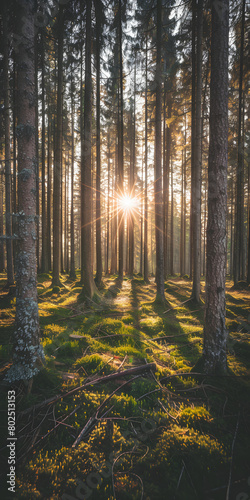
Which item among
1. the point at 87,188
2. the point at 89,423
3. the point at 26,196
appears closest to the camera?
the point at 89,423

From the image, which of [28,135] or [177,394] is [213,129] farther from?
[177,394]

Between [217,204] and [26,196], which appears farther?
[217,204]

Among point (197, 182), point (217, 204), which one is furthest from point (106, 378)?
point (197, 182)

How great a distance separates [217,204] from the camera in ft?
12.8

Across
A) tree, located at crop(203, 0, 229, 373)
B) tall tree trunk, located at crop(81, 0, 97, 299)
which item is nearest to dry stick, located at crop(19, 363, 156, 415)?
tree, located at crop(203, 0, 229, 373)

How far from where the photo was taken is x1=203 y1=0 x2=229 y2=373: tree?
3816 millimetres

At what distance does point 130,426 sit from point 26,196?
A: 406cm

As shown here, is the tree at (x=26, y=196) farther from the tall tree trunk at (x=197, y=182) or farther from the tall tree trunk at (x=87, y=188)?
the tall tree trunk at (x=197, y=182)

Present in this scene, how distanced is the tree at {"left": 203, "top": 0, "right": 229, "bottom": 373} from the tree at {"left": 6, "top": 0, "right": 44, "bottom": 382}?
3.45 m

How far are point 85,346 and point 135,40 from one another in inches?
646

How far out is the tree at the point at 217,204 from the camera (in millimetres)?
3816

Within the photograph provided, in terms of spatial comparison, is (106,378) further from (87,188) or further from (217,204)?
(87,188)

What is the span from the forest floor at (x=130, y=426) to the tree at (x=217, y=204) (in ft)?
1.91

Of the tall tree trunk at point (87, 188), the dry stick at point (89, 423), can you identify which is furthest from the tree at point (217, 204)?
the tall tree trunk at point (87, 188)
